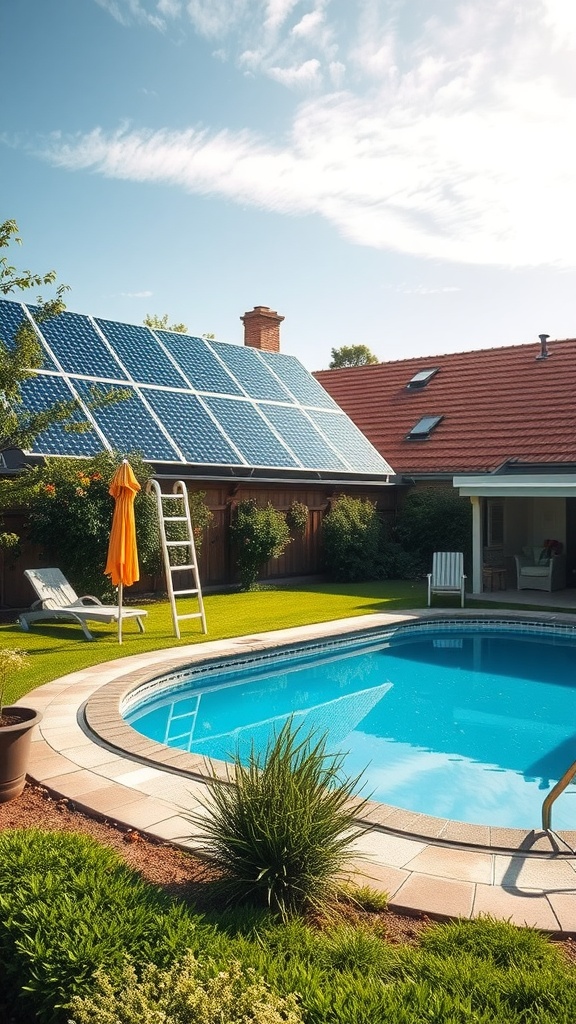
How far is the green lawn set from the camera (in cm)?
1006

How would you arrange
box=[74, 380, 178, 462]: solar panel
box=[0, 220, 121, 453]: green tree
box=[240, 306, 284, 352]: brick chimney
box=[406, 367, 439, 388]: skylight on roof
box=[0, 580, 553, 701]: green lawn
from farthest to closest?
box=[240, 306, 284, 352]: brick chimney
box=[406, 367, 439, 388]: skylight on roof
box=[74, 380, 178, 462]: solar panel
box=[0, 580, 553, 701]: green lawn
box=[0, 220, 121, 453]: green tree

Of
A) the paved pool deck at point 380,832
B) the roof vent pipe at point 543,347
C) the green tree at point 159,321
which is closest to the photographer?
the paved pool deck at point 380,832

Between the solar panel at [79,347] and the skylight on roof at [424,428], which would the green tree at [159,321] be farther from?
the solar panel at [79,347]

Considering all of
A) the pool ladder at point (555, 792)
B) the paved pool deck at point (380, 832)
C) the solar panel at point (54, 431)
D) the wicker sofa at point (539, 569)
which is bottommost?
the paved pool deck at point (380, 832)

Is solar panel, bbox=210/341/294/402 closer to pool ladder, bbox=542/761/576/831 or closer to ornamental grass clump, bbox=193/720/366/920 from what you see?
pool ladder, bbox=542/761/576/831

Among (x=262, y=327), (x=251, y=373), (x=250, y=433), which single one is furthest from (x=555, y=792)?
(x=262, y=327)

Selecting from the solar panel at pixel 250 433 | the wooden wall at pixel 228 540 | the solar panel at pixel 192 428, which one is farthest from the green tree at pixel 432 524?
the solar panel at pixel 192 428

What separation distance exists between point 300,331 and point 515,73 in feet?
53.6

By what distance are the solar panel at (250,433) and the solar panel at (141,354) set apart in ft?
3.70

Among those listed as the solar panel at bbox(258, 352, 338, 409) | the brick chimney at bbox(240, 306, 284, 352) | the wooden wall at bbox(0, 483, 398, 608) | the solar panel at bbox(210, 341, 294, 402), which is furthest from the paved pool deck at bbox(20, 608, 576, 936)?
the brick chimney at bbox(240, 306, 284, 352)

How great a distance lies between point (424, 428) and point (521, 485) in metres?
6.84

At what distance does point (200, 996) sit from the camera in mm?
2641

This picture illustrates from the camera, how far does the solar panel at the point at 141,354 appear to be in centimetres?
1716

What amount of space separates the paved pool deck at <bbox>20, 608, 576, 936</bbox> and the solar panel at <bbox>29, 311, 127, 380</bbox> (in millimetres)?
8966
